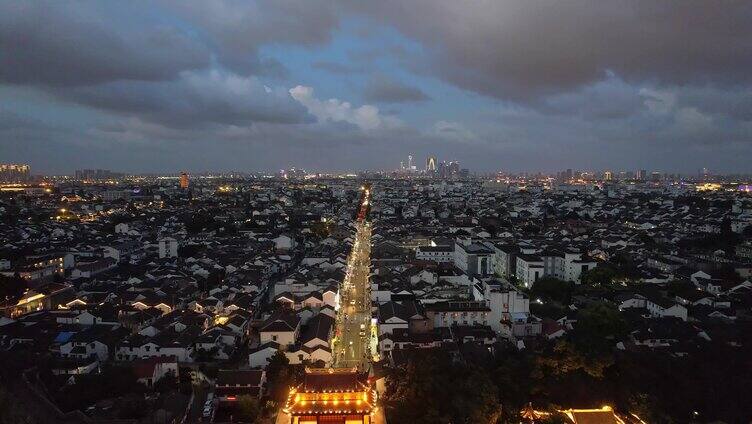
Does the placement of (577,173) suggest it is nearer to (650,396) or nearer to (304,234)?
(304,234)

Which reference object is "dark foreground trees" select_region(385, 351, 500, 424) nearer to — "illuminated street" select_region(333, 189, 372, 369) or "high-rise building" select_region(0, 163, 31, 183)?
"illuminated street" select_region(333, 189, 372, 369)

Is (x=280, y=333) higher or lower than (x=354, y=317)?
higher

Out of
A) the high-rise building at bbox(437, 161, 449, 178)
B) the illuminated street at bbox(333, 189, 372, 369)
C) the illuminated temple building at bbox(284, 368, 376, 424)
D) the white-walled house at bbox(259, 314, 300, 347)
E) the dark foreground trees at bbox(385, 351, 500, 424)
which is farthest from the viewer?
the high-rise building at bbox(437, 161, 449, 178)

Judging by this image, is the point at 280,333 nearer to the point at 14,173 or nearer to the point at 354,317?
the point at 354,317

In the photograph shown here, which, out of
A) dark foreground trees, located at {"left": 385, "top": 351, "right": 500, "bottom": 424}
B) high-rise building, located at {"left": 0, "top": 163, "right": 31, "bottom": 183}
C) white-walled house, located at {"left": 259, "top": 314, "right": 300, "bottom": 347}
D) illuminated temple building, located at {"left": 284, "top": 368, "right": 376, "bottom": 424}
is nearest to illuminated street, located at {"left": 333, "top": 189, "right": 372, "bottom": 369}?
white-walled house, located at {"left": 259, "top": 314, "right": 300, "bottom": 347}

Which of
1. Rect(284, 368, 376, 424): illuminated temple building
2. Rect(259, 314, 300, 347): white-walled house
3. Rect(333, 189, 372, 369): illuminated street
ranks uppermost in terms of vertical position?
Rect(284, 368, 376, 424): illuminated temple building

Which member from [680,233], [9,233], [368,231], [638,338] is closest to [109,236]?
[9,233]

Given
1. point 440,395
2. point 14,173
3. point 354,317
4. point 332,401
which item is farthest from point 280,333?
point 14,173
